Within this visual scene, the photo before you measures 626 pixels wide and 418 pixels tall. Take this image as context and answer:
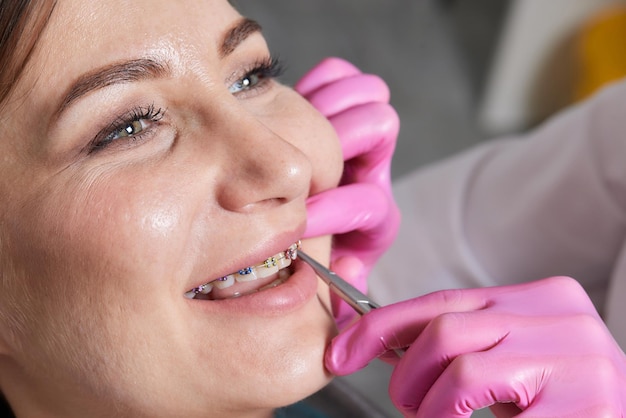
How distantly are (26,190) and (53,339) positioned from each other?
A: 0.16 m

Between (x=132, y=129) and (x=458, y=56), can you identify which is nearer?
(x=132, y=129)

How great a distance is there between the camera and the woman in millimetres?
801

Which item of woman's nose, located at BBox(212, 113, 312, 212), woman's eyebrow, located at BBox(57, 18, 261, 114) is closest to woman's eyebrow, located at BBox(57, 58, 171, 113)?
woman's eyebrow, located at BBox(57, 18, 261, 114)

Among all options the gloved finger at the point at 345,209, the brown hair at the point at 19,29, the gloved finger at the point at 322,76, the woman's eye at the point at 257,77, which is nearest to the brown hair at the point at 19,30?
the brown hair at the point at 19,29

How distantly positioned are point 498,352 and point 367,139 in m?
0.43

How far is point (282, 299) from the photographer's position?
2.91 ft

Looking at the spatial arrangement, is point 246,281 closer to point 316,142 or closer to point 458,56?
point 316,142

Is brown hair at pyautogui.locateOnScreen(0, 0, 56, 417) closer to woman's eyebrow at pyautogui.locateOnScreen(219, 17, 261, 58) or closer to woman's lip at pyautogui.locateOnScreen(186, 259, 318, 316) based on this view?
woman's eyebrow at pyautogui.locateOnScreen(219, 17, 261, 58)

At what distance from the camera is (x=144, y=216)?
2.64 ft

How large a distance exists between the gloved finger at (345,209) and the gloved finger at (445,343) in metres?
0.23

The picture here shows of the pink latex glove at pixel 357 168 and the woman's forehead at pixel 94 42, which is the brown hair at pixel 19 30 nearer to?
the woman's forehead at pixel 94 42

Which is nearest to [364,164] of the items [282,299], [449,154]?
[282,299]

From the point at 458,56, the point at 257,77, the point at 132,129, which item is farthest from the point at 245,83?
the point at 458,56

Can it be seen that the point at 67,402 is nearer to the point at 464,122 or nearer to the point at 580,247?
the point at 580,247
